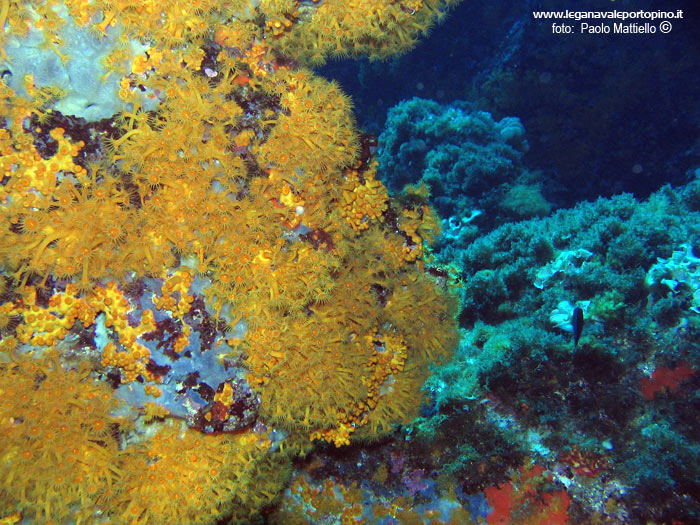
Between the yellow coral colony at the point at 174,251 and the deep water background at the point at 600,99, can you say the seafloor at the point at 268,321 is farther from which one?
the deep water background at the point at 600,99

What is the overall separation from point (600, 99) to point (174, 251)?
45.3 ft

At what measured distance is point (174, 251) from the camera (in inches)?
116

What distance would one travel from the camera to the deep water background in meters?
11.1

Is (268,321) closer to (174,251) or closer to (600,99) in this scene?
(174,251)

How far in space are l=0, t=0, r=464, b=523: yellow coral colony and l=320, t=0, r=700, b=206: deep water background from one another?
10.8m

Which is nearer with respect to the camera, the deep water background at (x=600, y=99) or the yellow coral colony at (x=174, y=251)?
the yellow coral colony at (x=174, y=251)

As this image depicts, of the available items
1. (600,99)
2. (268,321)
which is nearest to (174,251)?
(268,321)

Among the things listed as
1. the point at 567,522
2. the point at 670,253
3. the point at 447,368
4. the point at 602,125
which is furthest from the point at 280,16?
the point at 602,125

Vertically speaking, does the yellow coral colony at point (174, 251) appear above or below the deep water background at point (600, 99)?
below

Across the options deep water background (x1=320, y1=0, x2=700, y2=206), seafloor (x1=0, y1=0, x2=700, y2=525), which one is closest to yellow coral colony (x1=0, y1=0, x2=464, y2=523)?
seafloor (x1=0, y1=0, x2=700, y2=525)

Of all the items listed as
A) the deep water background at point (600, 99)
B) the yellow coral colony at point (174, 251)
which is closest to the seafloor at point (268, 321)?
the yellow coral colony at point (174, 251)

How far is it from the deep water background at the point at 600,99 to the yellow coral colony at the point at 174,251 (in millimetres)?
10804

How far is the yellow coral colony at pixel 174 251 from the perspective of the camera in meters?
2.70

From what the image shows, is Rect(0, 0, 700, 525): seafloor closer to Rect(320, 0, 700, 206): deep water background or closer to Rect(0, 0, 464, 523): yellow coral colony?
Rect(0, 0, 464, 523): yellow coral colony
